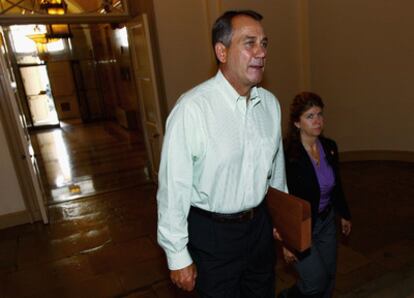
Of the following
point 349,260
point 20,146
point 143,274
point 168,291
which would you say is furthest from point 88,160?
point 349,260

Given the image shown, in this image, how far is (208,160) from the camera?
1.41 meters

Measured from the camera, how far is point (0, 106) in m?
3.78

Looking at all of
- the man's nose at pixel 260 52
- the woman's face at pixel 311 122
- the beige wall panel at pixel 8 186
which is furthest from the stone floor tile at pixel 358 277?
the beige wall panel at pixel 8 186

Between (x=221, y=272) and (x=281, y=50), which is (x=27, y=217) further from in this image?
(x=281, y=50)

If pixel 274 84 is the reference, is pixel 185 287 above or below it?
below

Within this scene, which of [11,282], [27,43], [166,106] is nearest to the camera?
[11,282]

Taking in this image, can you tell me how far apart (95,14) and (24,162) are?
2.08 m

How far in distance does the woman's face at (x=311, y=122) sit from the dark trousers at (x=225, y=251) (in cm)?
59

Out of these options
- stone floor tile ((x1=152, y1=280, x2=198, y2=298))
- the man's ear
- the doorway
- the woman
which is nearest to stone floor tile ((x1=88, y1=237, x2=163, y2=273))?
stone floor tile ((x1=152, y1=280, x2=198, y2=298))

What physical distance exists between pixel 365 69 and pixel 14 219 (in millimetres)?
5313

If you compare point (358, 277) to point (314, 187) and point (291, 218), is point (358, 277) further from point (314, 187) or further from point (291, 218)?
point (291, 218)

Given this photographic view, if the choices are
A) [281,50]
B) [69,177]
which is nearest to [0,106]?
[69,177]

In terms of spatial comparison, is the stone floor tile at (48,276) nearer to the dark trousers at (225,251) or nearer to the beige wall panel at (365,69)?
the dark trousers at (225,251)

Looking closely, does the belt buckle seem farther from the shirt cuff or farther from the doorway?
the doorway
